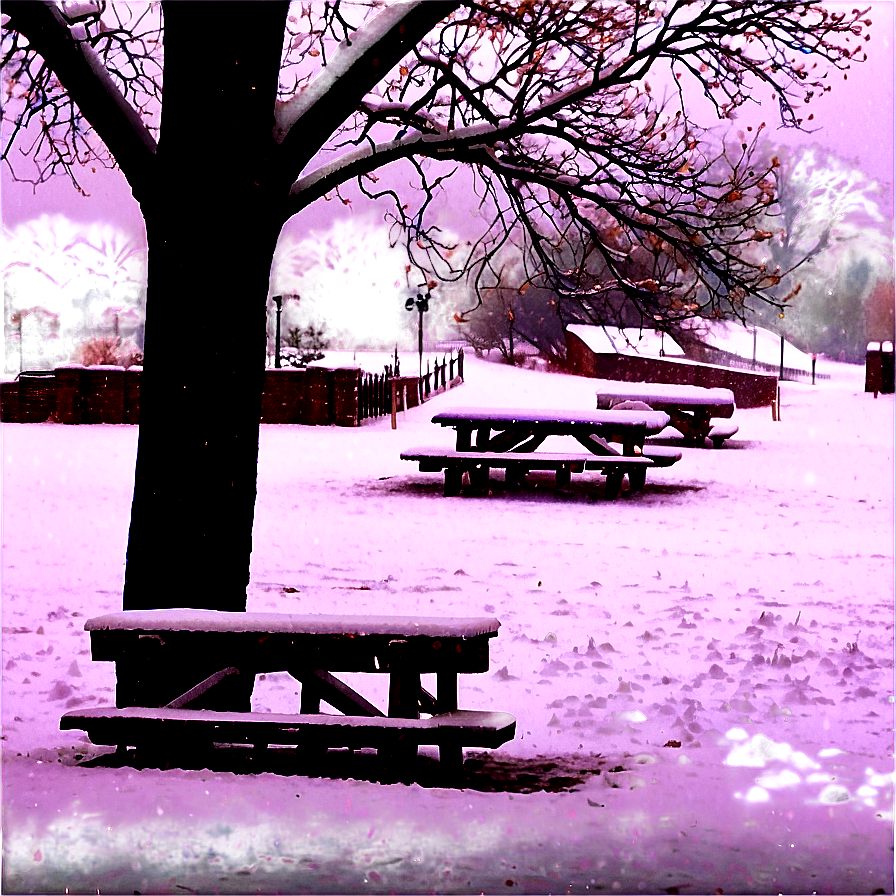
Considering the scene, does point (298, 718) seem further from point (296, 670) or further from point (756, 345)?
point (756, 345)

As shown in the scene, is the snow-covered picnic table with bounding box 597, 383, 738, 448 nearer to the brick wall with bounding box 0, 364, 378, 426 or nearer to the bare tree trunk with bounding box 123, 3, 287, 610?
the brick wall with bounding box 0, 364, 378, 426

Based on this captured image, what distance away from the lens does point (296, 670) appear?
5.14 m

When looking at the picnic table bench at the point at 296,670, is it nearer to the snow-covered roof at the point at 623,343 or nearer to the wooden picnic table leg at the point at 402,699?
the wooden picnic table leg at the point at 402,699

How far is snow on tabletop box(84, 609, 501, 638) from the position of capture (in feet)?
16.4

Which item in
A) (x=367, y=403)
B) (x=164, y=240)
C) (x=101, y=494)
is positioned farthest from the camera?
(x=367, y=403)

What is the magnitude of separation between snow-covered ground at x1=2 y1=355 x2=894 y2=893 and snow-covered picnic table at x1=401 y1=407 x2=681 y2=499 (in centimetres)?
46

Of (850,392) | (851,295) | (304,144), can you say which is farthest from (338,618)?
(851,295)

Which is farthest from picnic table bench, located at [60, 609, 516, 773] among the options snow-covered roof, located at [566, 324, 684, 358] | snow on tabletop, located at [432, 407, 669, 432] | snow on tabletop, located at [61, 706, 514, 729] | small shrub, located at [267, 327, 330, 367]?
snow-covered roof, located at [566, 324, 684, 358]

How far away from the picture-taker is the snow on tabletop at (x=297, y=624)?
4.99 m

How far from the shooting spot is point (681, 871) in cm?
388

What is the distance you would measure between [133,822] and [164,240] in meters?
2.88

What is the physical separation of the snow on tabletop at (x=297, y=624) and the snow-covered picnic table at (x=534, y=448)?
10053 mm

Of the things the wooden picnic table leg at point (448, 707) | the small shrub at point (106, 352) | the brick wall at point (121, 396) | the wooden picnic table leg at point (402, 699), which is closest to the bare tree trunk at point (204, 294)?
the wooden picnic table leg at point (402, 699)

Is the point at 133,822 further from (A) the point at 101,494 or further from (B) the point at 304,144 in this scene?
(A) the point at 101,494
